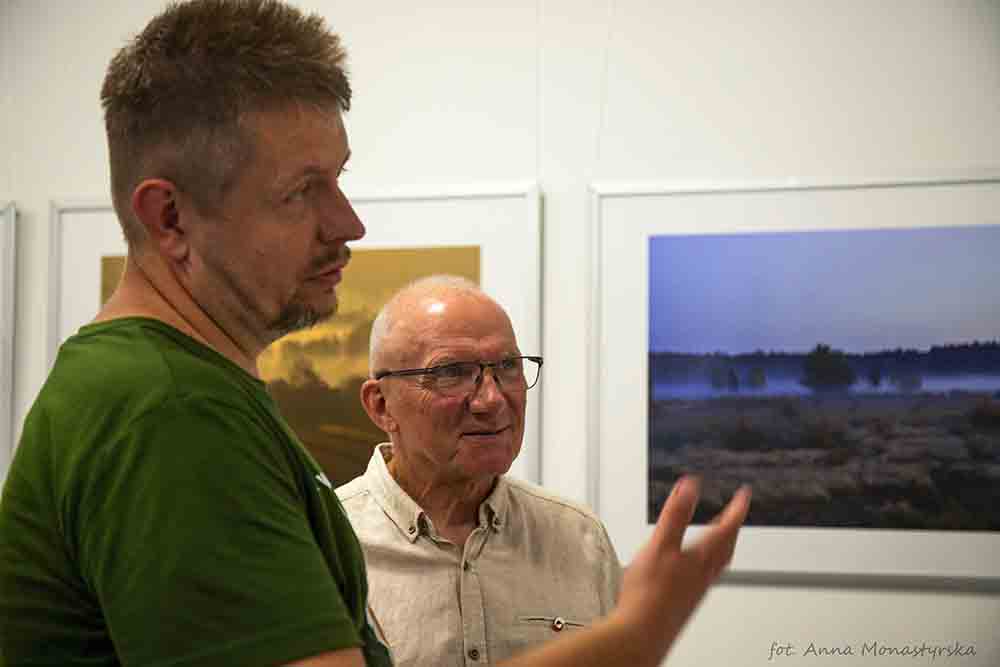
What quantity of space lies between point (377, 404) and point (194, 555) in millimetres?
1142

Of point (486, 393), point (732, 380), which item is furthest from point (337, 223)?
point (732, 380)

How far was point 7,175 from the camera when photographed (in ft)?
8.61

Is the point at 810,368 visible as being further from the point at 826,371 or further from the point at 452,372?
the point at 452,372

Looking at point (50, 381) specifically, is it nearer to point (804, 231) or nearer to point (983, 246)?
point (804, 231)

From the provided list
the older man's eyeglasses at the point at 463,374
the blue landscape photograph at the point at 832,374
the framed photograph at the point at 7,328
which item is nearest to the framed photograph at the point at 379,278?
the blue landscape photograph at the point at 832,374

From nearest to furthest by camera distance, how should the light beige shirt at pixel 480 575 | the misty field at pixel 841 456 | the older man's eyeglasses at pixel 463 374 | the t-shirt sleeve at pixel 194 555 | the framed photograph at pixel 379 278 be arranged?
the t-shirt sleeve at pixel 194 555 < the light beige shirt at pixel 480 575 < the older man's eyeglasses at pixel 463 374 < the misty field at pixel 841 456 < the framed photograph at pixel 379 278

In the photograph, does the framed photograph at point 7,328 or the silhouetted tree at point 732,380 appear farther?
the framed photograph at point 7,328

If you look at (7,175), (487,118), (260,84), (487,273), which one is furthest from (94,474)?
(7,175)

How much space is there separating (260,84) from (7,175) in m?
2.03

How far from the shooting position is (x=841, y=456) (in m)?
2.19

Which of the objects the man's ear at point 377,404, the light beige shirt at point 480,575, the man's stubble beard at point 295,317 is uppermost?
the man's stubble beard at point 295,317

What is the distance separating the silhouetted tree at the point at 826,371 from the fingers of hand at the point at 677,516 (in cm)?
144

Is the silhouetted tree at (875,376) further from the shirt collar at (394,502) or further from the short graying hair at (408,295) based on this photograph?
the shirt collar at (394,502)

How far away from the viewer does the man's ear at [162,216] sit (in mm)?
862
